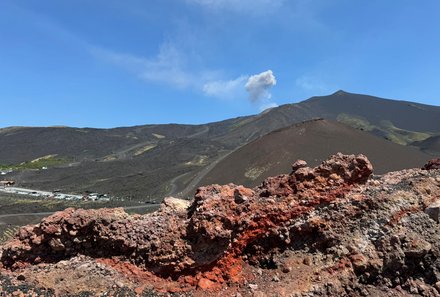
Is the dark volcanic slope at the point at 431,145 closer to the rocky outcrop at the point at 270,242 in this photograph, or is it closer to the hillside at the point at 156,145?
the hillside at the point at 156,145

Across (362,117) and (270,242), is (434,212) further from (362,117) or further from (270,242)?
(362,117)

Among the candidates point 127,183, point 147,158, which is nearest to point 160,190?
point 127,183

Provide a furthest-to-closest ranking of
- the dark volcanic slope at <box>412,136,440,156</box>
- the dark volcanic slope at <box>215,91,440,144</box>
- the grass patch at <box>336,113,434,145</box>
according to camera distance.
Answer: the dark volcanic slope at <box>215,91,440,144</box> → the grass patch at <box>336,113,434,145</box> → the dark volcanic slope at <box>412,136,440,156</box>

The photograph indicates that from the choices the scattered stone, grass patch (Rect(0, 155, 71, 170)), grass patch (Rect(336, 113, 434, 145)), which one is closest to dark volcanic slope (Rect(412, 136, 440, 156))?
grass patch (Rect(336, 113, 434, 145))

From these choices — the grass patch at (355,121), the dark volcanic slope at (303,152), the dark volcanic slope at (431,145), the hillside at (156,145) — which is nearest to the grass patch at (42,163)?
the hillside at (156,145)

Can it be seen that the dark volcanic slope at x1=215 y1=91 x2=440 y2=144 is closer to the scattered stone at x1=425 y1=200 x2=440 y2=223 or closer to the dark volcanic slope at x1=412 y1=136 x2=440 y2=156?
the dark volcanic slope at x1=412 y1=136 x2=440 y2=156

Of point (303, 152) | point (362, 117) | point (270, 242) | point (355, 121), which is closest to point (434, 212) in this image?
point (270, 242)
